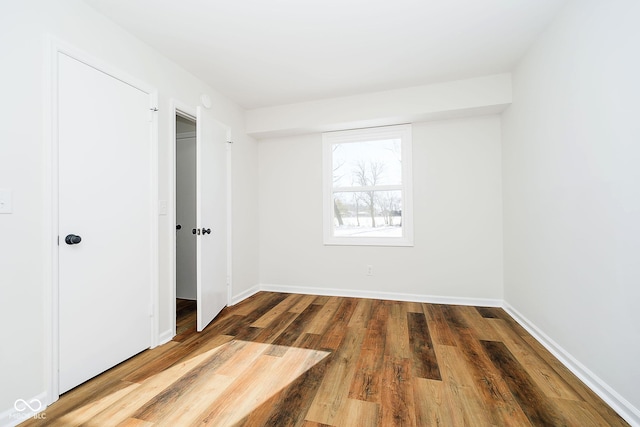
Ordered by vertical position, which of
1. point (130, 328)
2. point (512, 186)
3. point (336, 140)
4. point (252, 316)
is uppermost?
point (336, 140)

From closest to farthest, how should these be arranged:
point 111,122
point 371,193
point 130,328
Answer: point 111,122 → point 130,328 → point 371,193

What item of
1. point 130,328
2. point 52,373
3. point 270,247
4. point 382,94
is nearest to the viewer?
point 52,373

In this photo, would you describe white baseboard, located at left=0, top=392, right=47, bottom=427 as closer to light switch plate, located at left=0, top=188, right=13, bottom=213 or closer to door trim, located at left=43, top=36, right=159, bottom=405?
door trim, located at left=43, top=36, right=159, bottom=405

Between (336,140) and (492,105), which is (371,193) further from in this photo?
(492,105)

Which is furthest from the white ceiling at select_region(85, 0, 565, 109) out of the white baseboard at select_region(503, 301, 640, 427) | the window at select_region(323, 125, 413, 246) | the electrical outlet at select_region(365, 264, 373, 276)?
the white baseboard at select_region(503, 301, 640, 427)

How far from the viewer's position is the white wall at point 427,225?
3279 mm

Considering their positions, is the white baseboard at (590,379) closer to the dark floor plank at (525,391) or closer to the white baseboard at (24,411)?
the dark floor plank at (525,391)

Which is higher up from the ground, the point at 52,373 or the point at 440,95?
the point at 440,95

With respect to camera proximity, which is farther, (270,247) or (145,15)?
(270,247)

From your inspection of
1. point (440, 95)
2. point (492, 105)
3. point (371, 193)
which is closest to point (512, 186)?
point (492, 105)

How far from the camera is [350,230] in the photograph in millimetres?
3828

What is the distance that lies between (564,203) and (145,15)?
339 cm

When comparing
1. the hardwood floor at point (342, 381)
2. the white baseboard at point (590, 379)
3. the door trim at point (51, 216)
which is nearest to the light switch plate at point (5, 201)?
the door trim at point (51, 216)

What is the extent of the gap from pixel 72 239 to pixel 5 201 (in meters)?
0.38
